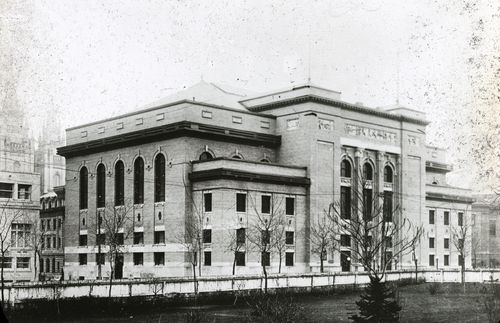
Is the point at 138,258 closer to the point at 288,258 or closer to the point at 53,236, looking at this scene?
the point at 288,258

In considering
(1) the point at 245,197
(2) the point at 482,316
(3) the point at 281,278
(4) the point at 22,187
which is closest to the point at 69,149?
(4) the point at 22,187

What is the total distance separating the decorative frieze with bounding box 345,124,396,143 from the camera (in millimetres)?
65875

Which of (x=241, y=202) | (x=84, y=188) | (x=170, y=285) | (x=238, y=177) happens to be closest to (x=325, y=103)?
(x=238, y=177)

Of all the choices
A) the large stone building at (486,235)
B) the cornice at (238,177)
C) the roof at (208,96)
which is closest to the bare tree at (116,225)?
the cornice at (238,177)

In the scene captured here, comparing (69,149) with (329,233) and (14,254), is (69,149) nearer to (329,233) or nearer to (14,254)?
(14,254)

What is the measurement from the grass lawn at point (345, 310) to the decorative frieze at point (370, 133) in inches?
966

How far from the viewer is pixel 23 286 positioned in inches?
1222

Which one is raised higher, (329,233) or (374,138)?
(374,138)

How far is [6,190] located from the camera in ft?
211

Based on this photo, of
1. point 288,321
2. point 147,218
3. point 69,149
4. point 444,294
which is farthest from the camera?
point 69,149

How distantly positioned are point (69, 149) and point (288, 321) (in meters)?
50.6

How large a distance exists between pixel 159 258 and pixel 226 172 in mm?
9723

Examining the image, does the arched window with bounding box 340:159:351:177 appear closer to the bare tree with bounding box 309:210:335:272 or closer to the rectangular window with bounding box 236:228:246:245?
the bare tree with bounding box 309:210:335:272

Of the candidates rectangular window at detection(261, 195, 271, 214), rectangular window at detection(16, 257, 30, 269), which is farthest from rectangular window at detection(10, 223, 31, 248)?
rectangular window at detection(261, 195, 271, 214)
